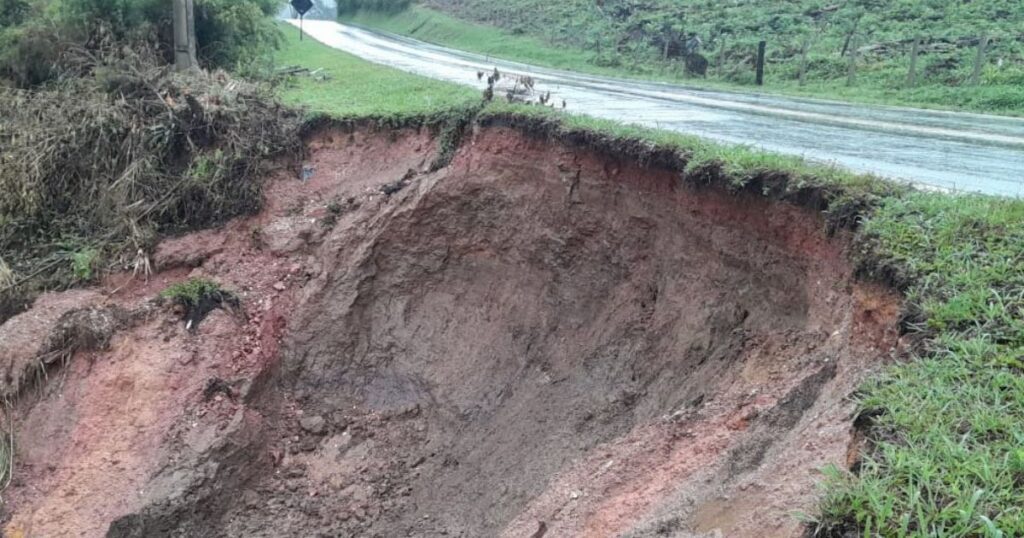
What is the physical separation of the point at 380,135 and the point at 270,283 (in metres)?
2.60

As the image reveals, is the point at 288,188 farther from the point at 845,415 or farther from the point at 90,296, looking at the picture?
the point at 845,415

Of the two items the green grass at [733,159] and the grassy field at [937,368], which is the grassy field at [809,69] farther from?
the grassy field at [937,368]

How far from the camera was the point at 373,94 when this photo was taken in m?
12.5

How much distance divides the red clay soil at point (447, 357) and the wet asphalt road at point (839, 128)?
6.50 ft

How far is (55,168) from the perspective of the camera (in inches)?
404

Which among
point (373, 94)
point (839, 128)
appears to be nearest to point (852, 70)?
point (839, 128)

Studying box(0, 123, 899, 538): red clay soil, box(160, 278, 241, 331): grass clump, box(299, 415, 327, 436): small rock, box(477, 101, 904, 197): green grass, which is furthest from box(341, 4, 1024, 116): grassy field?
box(160, 278, 241, 331): grass clump

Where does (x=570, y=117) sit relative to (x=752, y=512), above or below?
above

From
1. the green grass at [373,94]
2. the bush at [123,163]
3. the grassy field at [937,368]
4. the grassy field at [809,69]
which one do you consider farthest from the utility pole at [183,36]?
the grassy field at [809,69]

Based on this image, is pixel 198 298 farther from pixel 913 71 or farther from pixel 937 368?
pixel 913 71

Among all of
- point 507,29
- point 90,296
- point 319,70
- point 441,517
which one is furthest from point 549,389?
point 507,29

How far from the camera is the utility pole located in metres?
12.9

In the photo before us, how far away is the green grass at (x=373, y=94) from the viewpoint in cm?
1054

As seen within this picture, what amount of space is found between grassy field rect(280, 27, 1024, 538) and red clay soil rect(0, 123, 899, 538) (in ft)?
1.02
